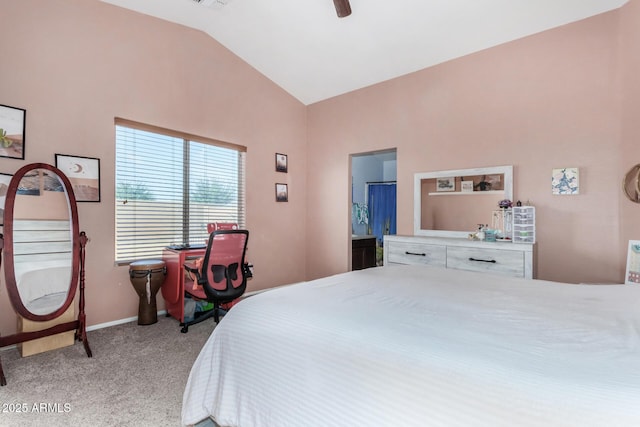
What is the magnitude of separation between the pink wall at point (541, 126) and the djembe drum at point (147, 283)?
3.02m

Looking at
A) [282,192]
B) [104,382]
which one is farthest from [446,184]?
[104,382]

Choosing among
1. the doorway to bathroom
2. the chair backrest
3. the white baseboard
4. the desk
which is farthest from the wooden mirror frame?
the doorway to bathroom

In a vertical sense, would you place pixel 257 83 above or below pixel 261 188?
above

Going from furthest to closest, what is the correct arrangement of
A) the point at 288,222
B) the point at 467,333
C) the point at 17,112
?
the point at 288,222, the point at 17,112, the point at 467,333

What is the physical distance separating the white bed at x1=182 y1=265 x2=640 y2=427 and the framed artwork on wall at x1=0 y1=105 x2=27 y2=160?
2.75 m

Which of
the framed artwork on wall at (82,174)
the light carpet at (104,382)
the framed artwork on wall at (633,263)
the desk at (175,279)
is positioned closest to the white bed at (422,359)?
the light carpet at (104,382)

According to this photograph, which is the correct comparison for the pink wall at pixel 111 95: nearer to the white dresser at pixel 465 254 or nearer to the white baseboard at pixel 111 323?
the white baseboard at pixel 111 323

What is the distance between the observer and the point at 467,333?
107cm

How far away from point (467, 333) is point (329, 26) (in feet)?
11.7

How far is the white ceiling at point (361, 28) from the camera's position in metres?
2.95

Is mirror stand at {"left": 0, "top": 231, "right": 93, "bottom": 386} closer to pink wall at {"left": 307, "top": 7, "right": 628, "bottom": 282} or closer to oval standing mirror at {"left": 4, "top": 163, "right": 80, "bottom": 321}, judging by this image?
oval standing mirror at {"left": 4, "top": 163, "right": 80, "bottom": 321}

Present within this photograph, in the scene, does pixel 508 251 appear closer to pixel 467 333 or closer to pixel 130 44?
pixel 467 333

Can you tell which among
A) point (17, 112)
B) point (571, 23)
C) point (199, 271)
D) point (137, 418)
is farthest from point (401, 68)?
point (137, 418)

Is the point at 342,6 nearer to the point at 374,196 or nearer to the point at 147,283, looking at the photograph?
the point at 147,283
